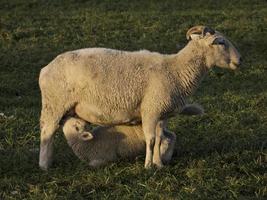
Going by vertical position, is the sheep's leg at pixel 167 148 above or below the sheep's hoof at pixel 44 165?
above

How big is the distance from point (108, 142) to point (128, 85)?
2.88 feet

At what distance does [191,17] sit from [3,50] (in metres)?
6.33

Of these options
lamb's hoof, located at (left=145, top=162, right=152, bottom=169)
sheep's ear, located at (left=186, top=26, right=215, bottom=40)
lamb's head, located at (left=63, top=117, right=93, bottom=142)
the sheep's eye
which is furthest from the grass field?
sheep's ear, located at (left=186, top=26, right=215, bottom=40)

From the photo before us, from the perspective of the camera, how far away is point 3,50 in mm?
15219

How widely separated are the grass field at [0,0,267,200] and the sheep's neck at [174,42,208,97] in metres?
0.89

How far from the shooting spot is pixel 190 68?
7691mm

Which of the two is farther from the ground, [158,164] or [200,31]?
[200,31]

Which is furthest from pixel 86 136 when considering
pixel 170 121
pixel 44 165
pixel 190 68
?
pixel 170 121

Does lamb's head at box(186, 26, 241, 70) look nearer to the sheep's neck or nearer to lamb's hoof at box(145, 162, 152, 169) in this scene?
the sheep's neck

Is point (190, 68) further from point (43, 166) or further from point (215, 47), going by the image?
point (43, 166)

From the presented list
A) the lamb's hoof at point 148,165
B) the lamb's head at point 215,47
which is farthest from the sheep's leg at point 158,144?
the lamb's head at point 215,47

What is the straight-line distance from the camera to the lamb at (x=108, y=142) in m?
7.80

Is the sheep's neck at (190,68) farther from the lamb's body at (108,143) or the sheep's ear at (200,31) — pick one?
the lamb's body at (108,143)

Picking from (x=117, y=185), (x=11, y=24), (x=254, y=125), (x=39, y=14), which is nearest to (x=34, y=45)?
(x=11, y=24)
